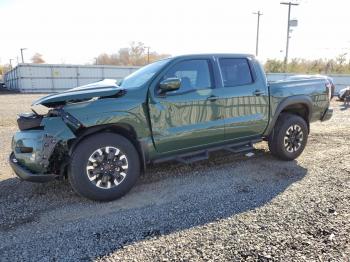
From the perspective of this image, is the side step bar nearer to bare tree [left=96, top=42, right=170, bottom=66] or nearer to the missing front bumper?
the missing front bumper

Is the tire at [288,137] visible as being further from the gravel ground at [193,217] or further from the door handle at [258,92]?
the door handle at [258,92]

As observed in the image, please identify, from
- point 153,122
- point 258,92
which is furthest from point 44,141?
point 258,92

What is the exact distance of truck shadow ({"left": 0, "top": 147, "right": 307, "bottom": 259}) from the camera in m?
3.14

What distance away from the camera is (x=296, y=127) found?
5.45 meters

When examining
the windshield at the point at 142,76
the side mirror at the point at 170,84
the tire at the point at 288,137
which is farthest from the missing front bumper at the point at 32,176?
the tire at the point at 288,137

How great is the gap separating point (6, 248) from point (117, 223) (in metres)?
1.10

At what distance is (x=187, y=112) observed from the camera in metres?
4.29

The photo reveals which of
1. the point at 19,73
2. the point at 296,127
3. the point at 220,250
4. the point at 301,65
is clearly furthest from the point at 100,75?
the point at 220,250

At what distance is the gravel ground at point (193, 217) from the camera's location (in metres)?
2.80

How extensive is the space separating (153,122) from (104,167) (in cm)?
89

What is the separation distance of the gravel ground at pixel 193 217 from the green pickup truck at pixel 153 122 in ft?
1.38

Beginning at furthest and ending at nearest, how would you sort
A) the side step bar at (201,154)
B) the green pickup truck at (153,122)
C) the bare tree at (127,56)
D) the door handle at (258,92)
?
the bare tree at (127,56) < the door handle at (258,92) < the side step bar at (201,154) < the green pickup truck at (153,122)

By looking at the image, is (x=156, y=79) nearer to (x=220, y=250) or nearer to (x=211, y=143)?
(x=211, y=143)

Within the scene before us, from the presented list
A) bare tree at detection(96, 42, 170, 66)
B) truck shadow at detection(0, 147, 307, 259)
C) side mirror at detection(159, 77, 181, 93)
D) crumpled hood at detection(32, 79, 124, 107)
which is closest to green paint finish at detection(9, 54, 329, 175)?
crumpled hood at detection(32, 79, 124, 107)
